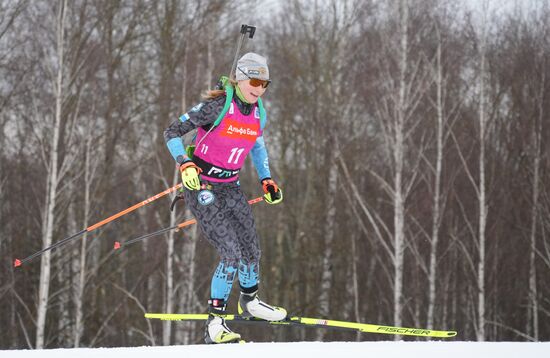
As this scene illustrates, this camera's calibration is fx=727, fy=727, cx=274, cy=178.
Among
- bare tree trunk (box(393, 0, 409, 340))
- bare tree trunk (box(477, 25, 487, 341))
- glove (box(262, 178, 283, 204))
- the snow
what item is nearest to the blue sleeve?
glove (box(262, 178, 283, 204))

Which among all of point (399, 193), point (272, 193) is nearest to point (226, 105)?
point (272, 193)

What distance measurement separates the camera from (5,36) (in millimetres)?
16500

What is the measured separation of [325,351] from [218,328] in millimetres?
835

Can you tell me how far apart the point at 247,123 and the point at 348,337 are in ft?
52.4

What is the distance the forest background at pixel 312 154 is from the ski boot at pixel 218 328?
8455mm

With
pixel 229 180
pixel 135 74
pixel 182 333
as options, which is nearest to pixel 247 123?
pixel 229 180

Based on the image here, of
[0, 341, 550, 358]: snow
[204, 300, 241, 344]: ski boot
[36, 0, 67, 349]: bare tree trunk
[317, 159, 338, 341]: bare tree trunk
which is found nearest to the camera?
[0, 341, 550, 358]: snow

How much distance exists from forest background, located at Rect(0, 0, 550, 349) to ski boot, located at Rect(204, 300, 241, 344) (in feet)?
27.7

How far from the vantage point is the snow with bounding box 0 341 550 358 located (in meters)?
4.96

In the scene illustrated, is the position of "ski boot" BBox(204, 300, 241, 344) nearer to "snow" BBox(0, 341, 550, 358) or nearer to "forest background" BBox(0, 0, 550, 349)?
"snow" BBox(0, 341, 550, 358)

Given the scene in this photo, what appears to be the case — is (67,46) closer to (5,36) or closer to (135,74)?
(5,36)

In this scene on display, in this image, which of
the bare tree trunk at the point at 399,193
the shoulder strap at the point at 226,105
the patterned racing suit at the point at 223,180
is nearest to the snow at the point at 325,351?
the patterned racing suit at the point at 223,180

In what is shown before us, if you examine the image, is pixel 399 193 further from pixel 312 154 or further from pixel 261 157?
pixel 261 157

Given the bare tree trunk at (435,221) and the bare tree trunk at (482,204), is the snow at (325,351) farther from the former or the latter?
the bare tree trunk at (482,204)
